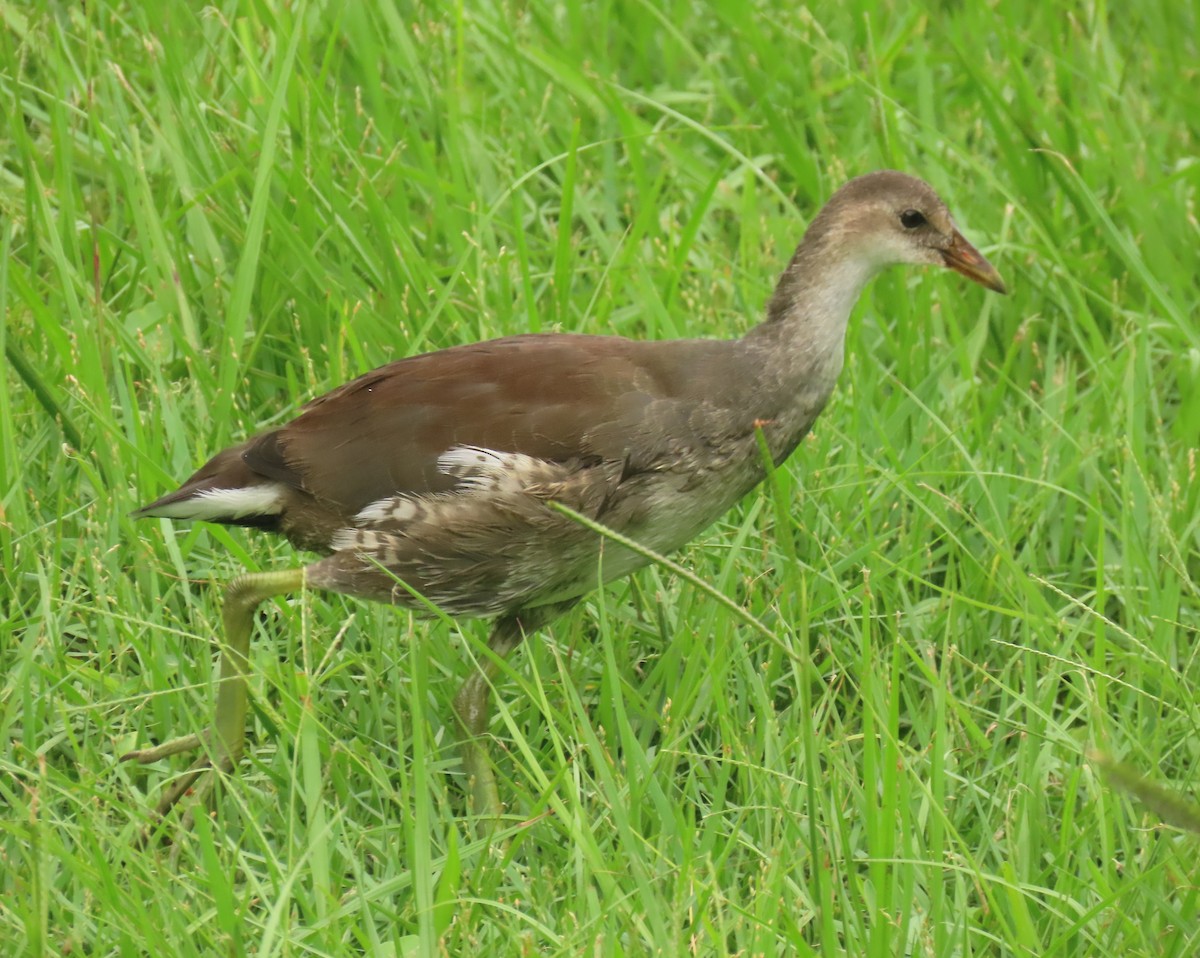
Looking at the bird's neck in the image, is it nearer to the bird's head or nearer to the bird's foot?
the bird's head

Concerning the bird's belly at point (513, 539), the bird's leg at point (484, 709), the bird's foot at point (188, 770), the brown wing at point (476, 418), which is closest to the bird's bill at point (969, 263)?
the brown wing at point (476, 418)

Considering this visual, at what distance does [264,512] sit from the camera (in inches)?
140

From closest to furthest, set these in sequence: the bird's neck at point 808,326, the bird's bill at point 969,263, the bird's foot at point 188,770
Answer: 1. the bird's foot at point 188,770
2. the bird's neck at point 808,326
3. the bird's bill at point 969,263

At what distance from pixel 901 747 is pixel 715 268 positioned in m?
1.92

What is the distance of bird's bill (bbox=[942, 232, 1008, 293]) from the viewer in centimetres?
382

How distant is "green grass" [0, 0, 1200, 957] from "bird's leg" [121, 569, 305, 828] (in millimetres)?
52

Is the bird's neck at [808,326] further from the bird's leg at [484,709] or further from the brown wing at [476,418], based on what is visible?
the bird's leg at [484,709]

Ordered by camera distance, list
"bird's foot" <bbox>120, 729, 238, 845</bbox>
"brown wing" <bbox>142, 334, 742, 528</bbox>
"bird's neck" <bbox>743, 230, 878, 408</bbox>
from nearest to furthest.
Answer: "bird's foot" <bbox>120, 729, 238, 845</bbox>
"brown wing" <bbox>142, 334, 742, 528</bbox>
"bird's neck" <bbox>743, 230, 878, 408</bbox>

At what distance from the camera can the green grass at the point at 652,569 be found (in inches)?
115

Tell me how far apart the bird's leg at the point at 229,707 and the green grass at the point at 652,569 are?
5 cm

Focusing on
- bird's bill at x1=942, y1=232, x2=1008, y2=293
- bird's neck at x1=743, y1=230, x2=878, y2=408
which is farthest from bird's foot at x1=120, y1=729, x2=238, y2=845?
bird's bill at x1=942, y1=232, x2=1008, y2=293

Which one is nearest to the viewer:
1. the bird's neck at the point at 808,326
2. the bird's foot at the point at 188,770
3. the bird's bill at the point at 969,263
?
the bird's foot at the point at 188,770

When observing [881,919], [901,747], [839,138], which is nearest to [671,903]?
[881,919]

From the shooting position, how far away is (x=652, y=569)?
3.86 metres
